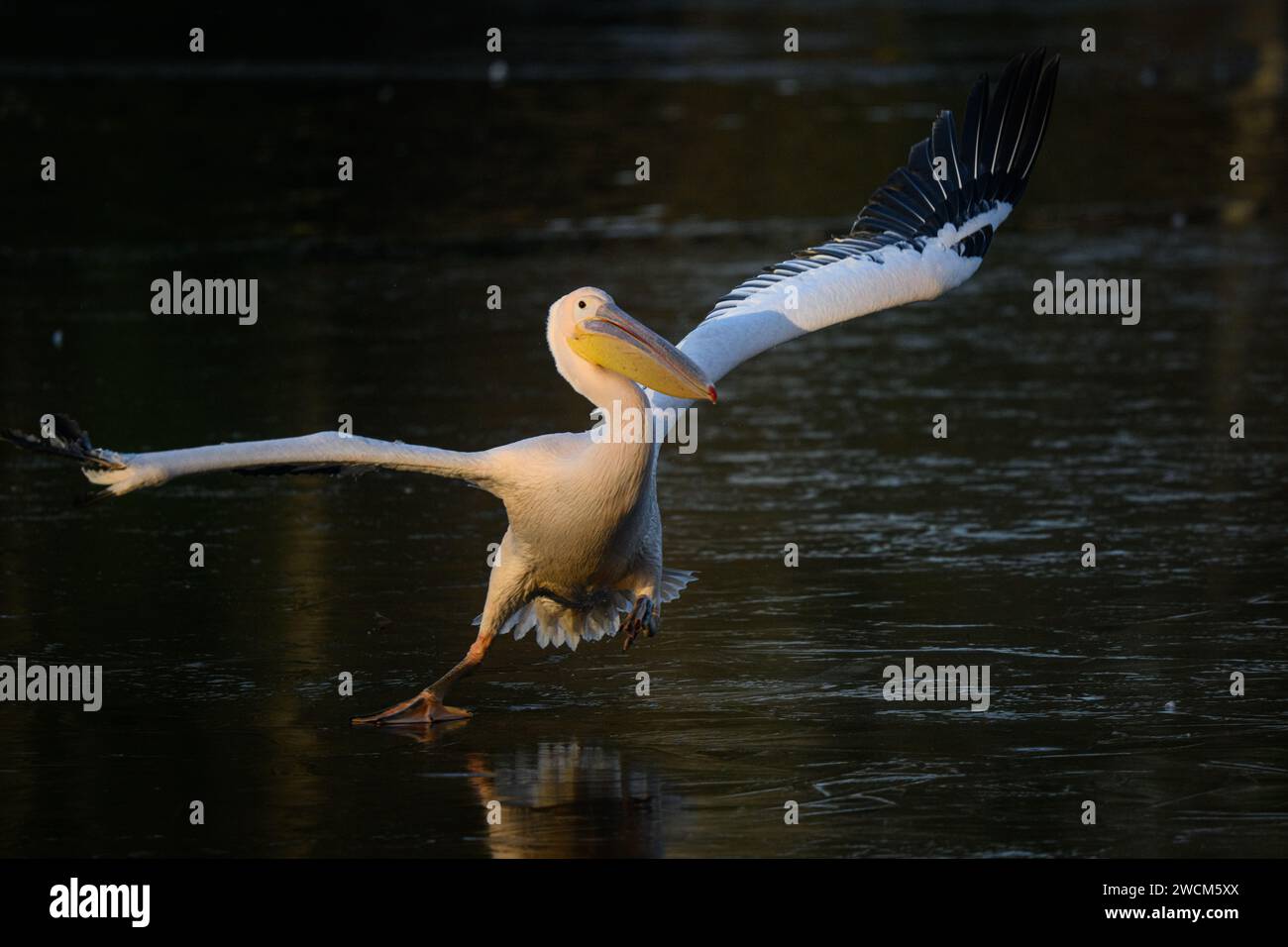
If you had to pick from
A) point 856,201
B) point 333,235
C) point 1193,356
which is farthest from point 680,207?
point 1193,356

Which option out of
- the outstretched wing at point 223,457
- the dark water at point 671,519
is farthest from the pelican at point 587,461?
the dark water at point 671,519

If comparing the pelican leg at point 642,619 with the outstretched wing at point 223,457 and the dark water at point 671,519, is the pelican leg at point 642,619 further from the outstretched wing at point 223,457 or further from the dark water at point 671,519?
the outstretched wing at point 223,457

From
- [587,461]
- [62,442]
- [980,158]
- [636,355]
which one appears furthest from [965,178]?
[62,442]

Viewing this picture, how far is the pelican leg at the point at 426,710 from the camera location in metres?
8.84

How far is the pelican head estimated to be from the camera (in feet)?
28.9

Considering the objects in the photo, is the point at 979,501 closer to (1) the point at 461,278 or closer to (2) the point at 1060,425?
(2) the point at 1060,425

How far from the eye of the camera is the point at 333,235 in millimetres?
22312

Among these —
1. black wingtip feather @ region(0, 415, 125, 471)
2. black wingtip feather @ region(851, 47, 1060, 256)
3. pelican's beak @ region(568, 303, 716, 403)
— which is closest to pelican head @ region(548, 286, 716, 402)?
pelican's beak @ region(568, 303, 716, 403)

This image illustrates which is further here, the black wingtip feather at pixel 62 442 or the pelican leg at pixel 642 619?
the pelican leg at pixel 642 619

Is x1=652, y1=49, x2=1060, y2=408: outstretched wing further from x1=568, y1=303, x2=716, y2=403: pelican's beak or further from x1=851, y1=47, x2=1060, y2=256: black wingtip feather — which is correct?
x1=568, y1=303, x2=716, y2=403: pelican's beak

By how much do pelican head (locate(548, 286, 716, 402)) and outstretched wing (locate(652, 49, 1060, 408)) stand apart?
79cm

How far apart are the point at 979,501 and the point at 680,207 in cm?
1224

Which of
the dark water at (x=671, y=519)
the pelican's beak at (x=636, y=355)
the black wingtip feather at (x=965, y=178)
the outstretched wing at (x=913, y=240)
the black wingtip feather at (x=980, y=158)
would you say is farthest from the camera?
the black wingtip feather at (x=980, y=158)

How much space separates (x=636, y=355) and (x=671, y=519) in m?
3.46
